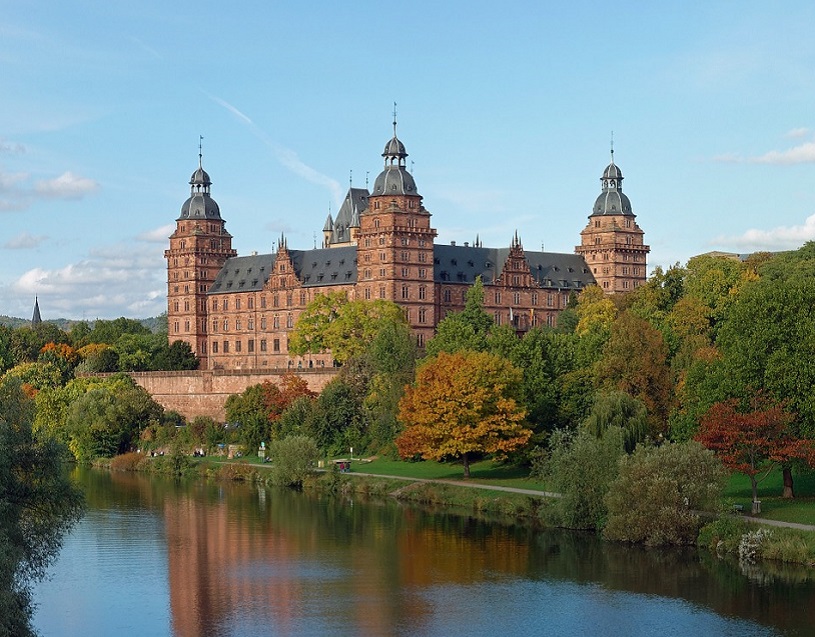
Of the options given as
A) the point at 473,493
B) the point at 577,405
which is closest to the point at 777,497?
the point at 473,493

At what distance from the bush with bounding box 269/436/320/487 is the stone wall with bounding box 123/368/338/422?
87.2 feet

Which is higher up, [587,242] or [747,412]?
[587,242]

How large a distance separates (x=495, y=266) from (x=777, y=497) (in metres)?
67.4

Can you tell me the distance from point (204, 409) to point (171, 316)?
95.3 feet

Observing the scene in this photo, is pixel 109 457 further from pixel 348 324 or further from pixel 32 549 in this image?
pixel 32 549

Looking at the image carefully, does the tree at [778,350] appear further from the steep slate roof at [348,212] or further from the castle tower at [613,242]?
the steep slate roof at [348,212]

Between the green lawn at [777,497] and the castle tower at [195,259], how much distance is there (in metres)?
79.1

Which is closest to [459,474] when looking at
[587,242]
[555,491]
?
[555,491]

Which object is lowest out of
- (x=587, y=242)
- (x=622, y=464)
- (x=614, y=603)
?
(x=614, y=603)

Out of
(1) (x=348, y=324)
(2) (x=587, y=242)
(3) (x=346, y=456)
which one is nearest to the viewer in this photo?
(3) (x=346, y=456)

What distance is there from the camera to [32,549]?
35.8 meters

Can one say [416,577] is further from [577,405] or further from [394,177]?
[394,177]

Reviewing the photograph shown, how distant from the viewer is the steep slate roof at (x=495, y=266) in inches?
4569

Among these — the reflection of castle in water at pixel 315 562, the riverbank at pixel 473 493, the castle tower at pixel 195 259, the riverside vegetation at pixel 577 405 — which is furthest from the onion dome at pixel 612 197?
the reflection of castle in water at pixel 315 562
